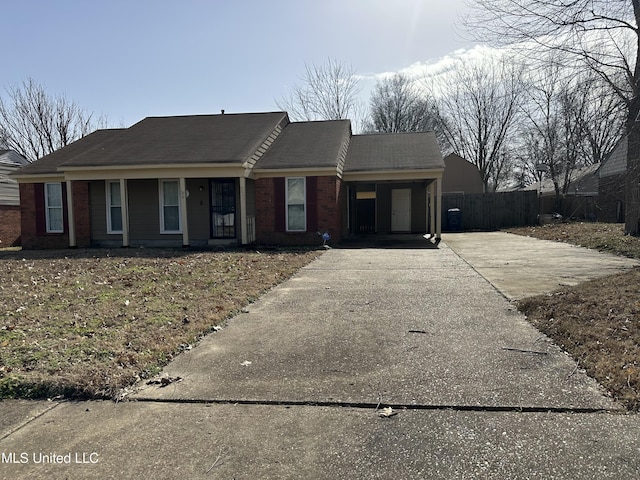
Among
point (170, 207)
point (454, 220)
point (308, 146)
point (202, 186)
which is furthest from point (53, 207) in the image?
point (454, 220)

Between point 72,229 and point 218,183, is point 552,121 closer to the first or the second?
point 218,183

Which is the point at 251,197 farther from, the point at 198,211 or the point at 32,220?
the point at 32,220

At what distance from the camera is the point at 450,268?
9711 mm

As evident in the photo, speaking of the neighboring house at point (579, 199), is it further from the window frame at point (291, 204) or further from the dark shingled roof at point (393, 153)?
the window frame at point (291, 204)

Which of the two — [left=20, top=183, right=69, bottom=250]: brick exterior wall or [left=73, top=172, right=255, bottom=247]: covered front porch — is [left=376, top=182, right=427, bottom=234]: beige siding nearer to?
[left=73, top=172, right=255, bottom=247]: covered front porch

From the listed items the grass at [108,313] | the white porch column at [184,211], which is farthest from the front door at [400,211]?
the grass at [108,313]

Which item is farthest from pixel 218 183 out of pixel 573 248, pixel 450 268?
pixel 573 248

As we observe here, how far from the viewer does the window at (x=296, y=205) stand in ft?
49.0

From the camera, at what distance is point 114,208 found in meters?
15.7

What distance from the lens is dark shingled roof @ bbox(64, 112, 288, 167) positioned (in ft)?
46.9

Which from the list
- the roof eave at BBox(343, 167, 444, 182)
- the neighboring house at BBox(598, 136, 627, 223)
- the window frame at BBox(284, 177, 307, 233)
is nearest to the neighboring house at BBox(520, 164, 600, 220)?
→ the neighboring house at BBox(598, 136, 627, 223)

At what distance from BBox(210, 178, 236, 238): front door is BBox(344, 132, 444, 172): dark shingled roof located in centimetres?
418

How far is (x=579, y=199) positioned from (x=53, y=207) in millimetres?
29079

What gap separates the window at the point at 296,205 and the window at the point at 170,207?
150 inches
